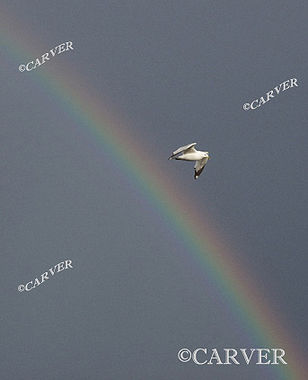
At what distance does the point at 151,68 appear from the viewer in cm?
334

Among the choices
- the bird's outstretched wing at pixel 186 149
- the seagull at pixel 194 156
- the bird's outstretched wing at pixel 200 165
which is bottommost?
the bird's outstretched wing at pixel 200 165

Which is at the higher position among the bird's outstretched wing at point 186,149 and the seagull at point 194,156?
the bird's outstretched wing at point 186,149

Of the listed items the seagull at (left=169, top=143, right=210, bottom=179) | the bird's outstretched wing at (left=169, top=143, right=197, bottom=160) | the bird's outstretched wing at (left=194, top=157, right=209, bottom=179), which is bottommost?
the bird's outstretched wing at (left=194, top=157, right=209, bottom=179)

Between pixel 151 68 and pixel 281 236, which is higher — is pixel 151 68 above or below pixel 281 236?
above

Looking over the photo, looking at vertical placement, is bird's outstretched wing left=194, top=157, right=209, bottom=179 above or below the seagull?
below

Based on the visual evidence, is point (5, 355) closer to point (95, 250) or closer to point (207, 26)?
point (95, 250)

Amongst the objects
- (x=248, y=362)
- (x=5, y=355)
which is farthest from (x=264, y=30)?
(x=5, y=355)

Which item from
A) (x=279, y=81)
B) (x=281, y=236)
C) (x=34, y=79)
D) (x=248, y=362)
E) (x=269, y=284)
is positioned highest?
(x=34, y=79)

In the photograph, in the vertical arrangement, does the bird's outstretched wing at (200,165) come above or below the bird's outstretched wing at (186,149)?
below

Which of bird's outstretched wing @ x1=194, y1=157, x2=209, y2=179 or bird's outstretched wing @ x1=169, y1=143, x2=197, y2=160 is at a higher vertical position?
bird's outstretched wing @ x1=169, y1=143, x2=197, y2=160

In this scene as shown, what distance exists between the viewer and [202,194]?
11.0 feet

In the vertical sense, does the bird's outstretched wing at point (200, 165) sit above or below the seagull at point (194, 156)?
below

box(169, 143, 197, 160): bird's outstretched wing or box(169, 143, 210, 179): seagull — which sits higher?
box(169, 143, 197, 160): bird's outstretched wing

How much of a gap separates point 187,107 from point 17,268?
1392 millimetres
